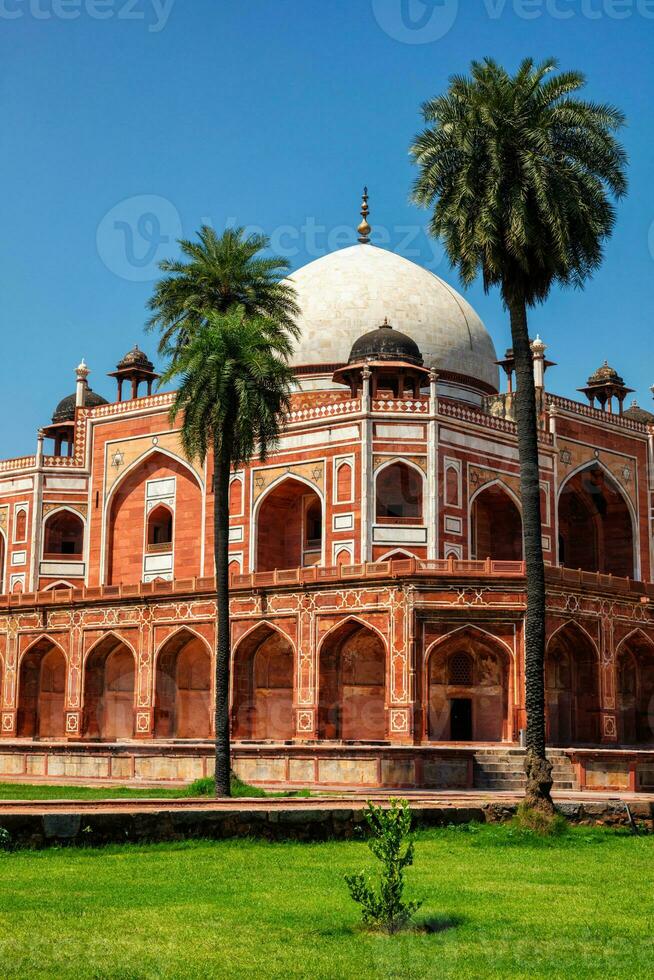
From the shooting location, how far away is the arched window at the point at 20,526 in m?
50.7

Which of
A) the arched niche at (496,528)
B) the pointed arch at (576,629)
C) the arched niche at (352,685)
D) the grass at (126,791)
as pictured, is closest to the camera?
the grass at (126,791)

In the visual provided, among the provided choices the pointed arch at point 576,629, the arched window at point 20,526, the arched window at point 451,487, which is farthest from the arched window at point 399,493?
the arched window at point 20,526

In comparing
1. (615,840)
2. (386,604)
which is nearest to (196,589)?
(386,604)

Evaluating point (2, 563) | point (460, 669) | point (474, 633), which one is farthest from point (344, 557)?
point (2, 563)

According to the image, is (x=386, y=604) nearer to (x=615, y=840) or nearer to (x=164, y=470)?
(x=164, y=470)

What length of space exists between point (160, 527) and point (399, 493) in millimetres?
11371

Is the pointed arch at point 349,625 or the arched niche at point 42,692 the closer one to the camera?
the pointed arch at point 349,625

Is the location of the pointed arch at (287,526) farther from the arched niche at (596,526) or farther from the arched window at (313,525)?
the arched niche at (596,526)

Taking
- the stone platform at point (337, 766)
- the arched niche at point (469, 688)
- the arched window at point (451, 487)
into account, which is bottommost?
the stone platform at point (337, 766)

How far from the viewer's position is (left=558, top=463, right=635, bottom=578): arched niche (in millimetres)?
49688

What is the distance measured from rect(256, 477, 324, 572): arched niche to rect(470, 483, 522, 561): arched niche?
5698 millimetres

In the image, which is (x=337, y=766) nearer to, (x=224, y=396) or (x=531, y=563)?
(x=224, y=396)

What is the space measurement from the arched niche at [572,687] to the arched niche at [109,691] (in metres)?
14.1

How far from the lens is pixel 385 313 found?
5056 cm
